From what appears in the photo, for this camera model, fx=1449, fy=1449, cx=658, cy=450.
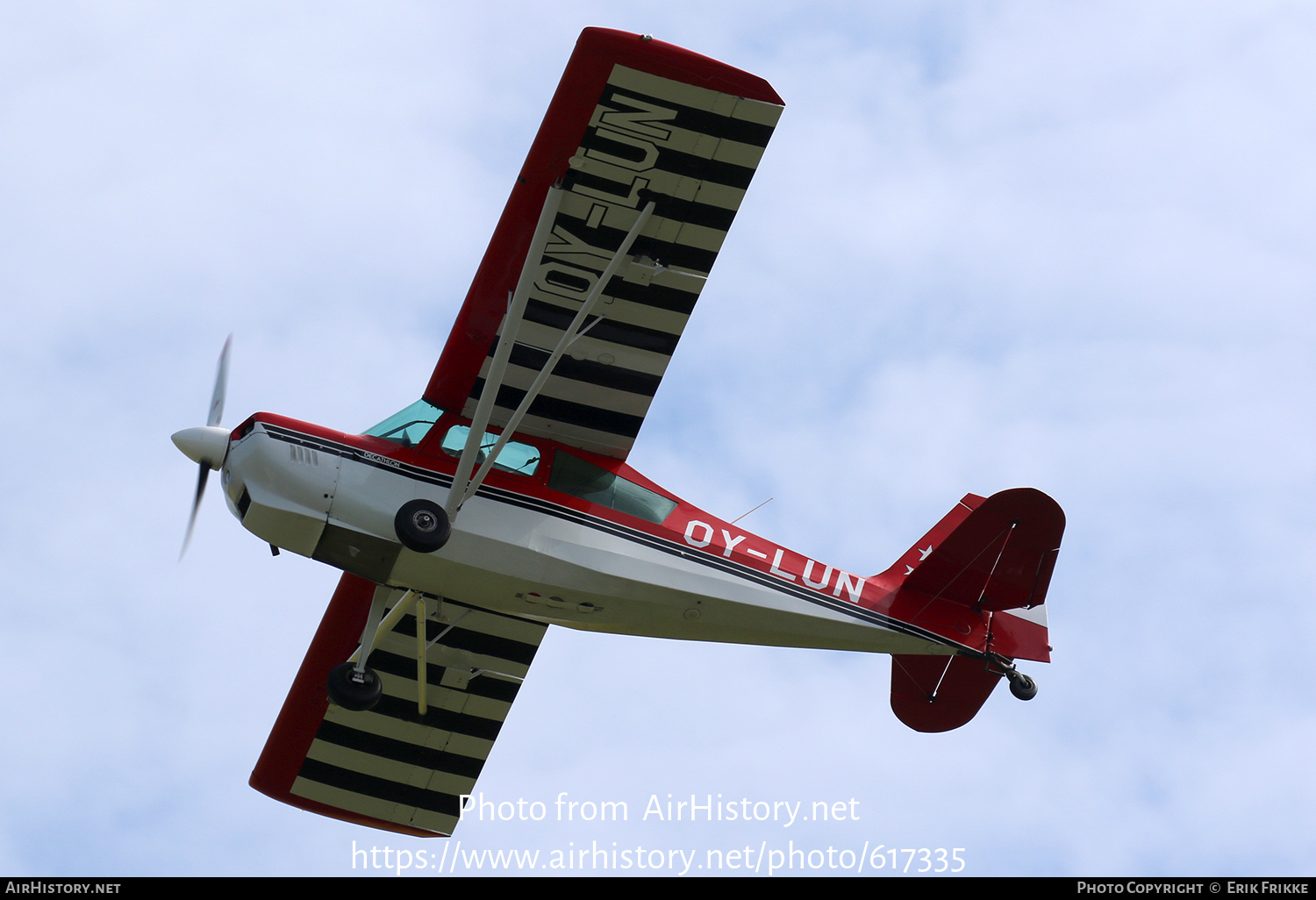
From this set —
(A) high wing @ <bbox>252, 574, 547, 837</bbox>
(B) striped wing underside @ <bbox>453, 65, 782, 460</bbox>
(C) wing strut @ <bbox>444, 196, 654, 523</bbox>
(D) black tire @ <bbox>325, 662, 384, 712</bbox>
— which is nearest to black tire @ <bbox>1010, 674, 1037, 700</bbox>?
(B) striped wing underside @ <bbox>453, 65, 782, 460</bbox>

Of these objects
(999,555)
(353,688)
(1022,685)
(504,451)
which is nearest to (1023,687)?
(1022,685)

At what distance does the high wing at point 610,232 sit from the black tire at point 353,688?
2.42 m

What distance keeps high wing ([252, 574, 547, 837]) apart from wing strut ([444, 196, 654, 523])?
2.80m

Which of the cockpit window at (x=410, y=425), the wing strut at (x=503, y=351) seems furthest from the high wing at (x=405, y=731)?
the wing strut at (x=503, y=351)

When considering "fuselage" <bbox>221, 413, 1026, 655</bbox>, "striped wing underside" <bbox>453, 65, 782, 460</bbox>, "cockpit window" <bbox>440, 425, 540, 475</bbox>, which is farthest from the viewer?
"cockpit window" <bbox>440, 425, 540, 475</bbox>

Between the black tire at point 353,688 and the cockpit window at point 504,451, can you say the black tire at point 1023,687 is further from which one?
the black tire at point 353,688

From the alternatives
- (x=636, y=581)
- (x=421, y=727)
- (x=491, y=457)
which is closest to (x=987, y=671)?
(x=636, y=581)

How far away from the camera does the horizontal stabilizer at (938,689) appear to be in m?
13.2

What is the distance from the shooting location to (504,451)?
12547 millimetres

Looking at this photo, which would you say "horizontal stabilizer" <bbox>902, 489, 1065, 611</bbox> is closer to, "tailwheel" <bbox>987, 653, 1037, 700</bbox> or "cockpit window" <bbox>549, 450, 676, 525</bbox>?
"tailwheel" <bbox>987, 653, 1037, 700</bbox>

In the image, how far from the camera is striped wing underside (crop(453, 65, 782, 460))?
36.8ft

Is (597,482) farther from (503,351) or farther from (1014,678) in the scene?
(1014,678)

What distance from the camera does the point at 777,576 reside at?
1254 cm
